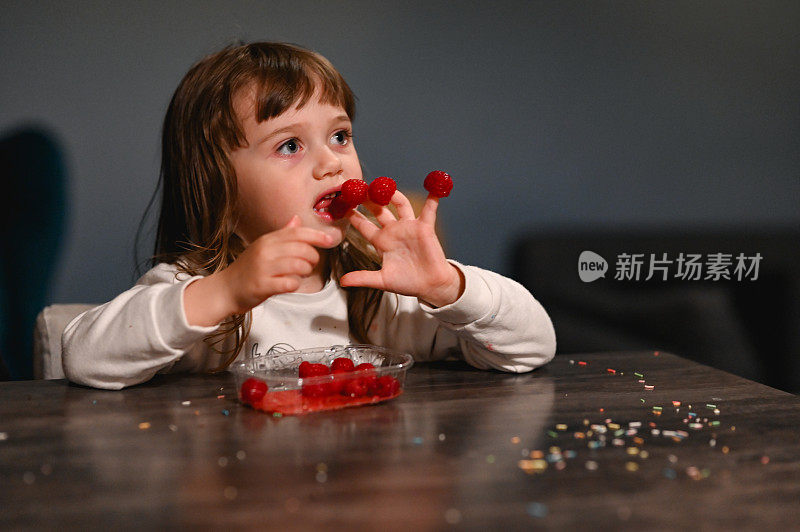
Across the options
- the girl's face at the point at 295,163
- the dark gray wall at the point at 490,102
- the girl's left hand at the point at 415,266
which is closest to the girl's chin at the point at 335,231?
the girl's face at the point at 295,163

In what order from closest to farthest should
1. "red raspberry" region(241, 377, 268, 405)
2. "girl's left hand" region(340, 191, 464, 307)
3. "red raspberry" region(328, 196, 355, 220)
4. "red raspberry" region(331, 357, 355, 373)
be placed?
1. "red raspberry" region(241, 377, 268, 405)
2. "red raspberry" region(331, 357, 355, 373)
3. "girl's left hand" region(340, 191, 464, 307)
4. "red raspberry" region(328, 196, 355, 220)

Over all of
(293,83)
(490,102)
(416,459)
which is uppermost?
(490,102)

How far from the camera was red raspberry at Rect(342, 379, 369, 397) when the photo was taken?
945 millimetres

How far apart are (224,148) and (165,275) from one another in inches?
10.2

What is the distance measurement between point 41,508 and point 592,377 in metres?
0.81

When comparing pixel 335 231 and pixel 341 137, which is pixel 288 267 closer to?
pixel 335 231

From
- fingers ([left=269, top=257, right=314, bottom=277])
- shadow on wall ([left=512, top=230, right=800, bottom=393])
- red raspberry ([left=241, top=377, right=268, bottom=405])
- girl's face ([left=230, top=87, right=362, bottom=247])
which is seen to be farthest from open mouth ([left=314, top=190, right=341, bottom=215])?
shadow on wall ([left=512, top=230, right=800, bottom=393])

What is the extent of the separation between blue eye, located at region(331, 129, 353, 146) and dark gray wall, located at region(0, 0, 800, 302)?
28.7 inches

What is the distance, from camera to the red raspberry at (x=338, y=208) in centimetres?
125

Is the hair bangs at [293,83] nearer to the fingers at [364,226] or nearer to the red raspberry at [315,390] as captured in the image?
the fingers at [364,226]

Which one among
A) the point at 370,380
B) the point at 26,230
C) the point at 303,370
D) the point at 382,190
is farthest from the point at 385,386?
the point at 26,230

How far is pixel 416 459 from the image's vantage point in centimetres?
74

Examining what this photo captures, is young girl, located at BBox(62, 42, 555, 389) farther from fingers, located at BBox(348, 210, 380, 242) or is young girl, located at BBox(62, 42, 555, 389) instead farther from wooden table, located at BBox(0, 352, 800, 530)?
wooden table, located at BBox(0, 352, 800, 530)

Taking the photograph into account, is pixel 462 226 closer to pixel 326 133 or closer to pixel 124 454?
pixel 326 133
